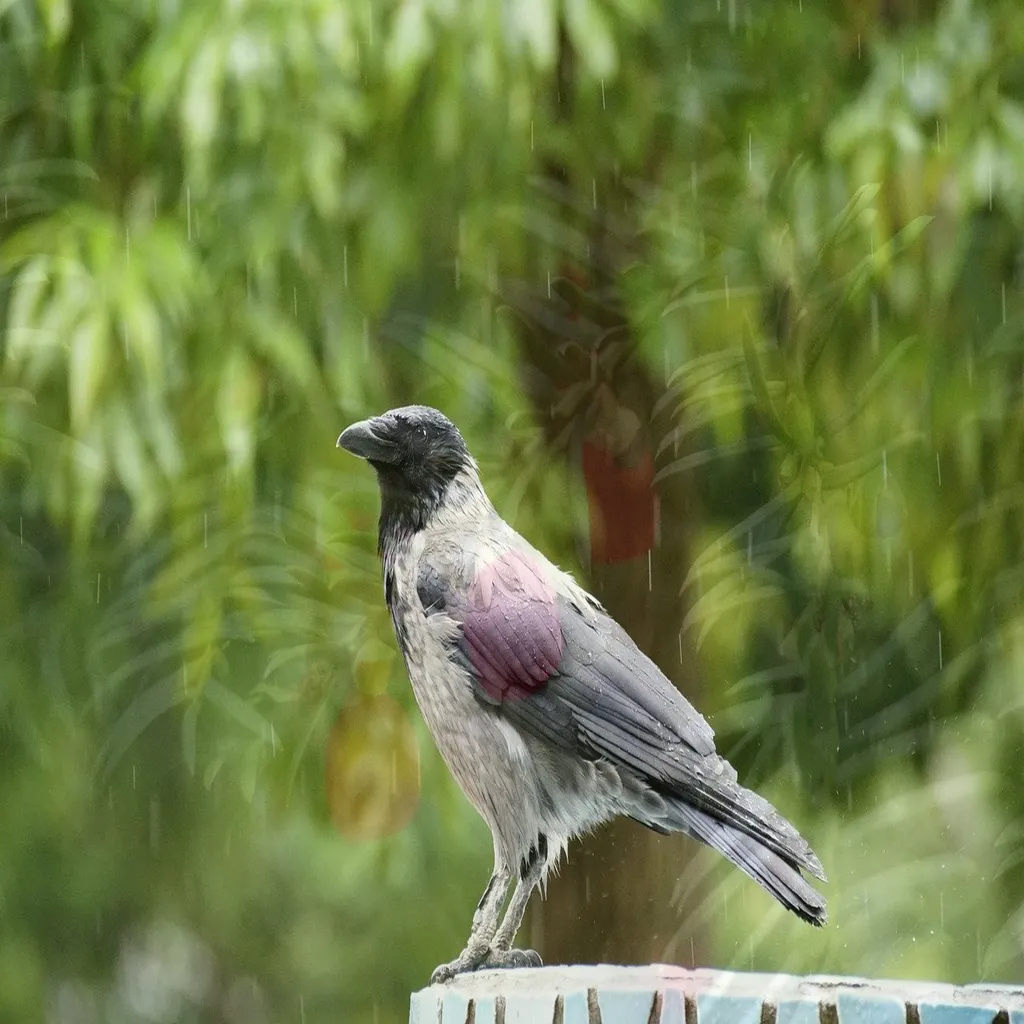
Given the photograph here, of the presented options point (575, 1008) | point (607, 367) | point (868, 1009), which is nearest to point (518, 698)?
Result: point (575, 1008)

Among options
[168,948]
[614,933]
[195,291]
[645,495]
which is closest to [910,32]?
[645,495]

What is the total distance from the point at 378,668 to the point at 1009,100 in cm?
116

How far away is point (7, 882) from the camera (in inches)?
96.8

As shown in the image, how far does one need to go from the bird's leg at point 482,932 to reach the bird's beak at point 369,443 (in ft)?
1.46

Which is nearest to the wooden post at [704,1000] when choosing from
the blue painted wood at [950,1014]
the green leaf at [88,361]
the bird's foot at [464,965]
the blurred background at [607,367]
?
the blue painted wood at [950,1014]

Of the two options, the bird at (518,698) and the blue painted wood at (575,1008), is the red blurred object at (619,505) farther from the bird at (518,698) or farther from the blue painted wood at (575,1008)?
the blue painted wood at (575,1008)

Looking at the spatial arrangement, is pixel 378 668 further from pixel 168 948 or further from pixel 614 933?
pixel 168 948

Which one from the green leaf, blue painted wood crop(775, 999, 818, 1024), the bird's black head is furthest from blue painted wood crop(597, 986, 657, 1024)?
the green leaf

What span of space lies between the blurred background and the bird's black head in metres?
0.45

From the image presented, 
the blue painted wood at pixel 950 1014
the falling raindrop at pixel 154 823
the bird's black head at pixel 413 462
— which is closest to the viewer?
the blue painted wood at pixel 950 1014

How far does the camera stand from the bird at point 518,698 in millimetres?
1544

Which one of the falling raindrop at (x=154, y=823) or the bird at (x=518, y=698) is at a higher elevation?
the falling raindrop at (x=154, y=823)

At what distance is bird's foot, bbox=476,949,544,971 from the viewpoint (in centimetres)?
159

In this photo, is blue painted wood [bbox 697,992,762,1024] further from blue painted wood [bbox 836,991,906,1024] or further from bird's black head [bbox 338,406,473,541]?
bird's black head [bbox 338,406,473,541]
